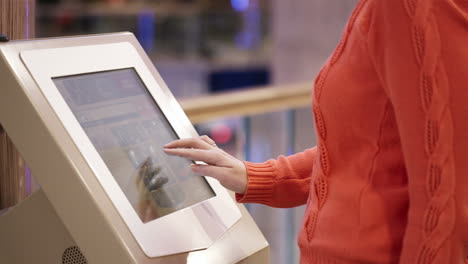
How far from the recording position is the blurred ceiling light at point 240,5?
8000 mm

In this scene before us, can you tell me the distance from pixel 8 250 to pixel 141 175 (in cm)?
23

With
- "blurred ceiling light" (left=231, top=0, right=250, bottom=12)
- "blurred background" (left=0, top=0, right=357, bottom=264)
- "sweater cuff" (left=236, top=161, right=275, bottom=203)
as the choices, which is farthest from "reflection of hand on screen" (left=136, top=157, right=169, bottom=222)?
"blurred ceiling light" (left=231, top=0, right=250, bottom=12)

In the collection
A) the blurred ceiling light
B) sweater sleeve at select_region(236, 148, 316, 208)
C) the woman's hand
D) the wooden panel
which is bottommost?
sweater sleeve at select_region(236, 148, 316, 208)

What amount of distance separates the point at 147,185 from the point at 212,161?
4.7 inches

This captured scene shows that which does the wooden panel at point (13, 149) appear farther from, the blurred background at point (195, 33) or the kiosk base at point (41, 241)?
the blurred background at point (195, 33)

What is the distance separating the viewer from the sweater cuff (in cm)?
126

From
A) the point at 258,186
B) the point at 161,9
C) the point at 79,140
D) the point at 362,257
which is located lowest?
the point at 362,257

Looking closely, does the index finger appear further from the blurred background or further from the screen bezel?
the blurred background

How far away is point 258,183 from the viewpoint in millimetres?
1272

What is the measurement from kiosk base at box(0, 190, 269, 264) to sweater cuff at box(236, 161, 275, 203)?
0.13 metres

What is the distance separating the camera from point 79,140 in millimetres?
1019

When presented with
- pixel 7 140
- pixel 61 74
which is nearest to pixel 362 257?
pixel 61 74

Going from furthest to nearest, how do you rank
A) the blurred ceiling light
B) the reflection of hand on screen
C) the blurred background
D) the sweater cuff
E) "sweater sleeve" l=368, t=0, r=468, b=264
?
the blurred ceiling light
the blurred background
the sweater cuff
the reflection of hand on screen
"sweater sleeve" l=368, t=0, r=468, b=264

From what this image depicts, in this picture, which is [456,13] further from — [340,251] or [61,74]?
[61,74]
